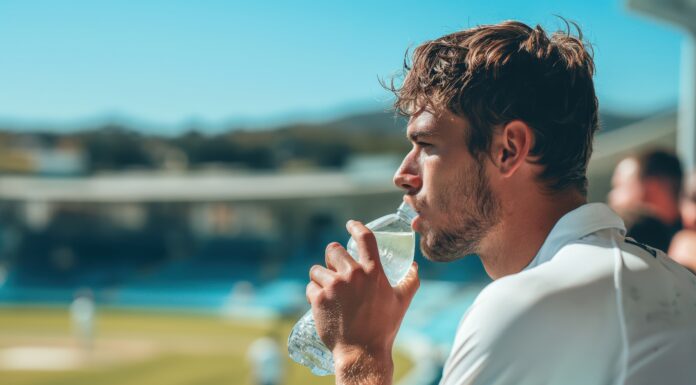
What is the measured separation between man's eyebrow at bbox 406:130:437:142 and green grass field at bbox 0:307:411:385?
1080 cm

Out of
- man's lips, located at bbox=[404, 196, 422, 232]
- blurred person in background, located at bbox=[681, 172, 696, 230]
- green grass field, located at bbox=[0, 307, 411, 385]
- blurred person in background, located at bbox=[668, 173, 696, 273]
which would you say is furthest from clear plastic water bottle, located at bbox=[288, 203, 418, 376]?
green grass field, located at bbox=[0, 307, 411, 385]

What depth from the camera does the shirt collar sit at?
105 centimetres

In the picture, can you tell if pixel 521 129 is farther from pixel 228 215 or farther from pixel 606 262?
pixel 228 215

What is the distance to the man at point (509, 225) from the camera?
0.91 metres

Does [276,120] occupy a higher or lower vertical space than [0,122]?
lower

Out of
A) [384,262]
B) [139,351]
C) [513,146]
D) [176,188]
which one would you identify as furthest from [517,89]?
[176,188]

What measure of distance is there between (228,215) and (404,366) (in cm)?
1550

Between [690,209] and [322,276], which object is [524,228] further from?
[690,209]

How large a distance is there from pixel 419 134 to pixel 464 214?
133 millimetres

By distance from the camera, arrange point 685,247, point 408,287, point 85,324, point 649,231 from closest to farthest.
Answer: point 408,287, point 649,231, point 685,247, point 85,324

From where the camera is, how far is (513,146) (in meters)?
1.14

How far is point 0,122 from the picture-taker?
94.1 ft

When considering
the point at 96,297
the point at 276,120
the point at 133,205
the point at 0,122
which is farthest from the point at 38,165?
the point at 276,120

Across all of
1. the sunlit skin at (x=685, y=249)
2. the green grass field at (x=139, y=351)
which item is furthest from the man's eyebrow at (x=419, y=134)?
the green grass field at (x=139, y=351)
